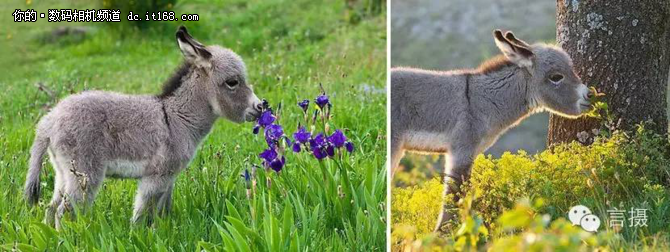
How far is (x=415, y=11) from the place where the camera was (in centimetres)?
411

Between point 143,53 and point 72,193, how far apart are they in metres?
2.09

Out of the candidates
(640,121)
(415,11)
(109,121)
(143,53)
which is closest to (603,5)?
(640,121)

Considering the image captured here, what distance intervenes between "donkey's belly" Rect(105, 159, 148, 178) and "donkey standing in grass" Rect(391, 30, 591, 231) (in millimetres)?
1160

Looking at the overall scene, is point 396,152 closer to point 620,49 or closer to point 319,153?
point 319,153

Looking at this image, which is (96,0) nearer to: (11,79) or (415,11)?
(11,79)

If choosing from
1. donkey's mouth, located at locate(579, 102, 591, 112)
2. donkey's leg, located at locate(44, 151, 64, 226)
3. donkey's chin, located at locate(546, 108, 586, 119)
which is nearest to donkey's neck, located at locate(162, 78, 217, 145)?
donkey's leg, located at locate(44, 151, 64, 226)

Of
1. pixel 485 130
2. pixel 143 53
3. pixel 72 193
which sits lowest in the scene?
pixel 72 193

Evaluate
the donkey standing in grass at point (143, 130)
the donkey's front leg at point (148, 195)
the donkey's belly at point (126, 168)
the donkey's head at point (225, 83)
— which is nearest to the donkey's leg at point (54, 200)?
the donkey standing in grass at point (143, 130)

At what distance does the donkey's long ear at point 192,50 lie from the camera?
4.39m

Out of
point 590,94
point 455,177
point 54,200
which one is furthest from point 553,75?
point 54,200

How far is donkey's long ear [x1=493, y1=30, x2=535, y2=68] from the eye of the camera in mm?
4027

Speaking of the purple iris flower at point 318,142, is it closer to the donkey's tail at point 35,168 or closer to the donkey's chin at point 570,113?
the donkey's chin at point 570,113

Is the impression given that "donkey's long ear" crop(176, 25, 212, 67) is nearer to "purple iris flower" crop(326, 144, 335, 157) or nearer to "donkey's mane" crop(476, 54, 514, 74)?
"purple iris flower" crop(326, 144, 335, 157)

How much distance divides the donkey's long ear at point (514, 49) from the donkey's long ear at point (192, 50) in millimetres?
1335
